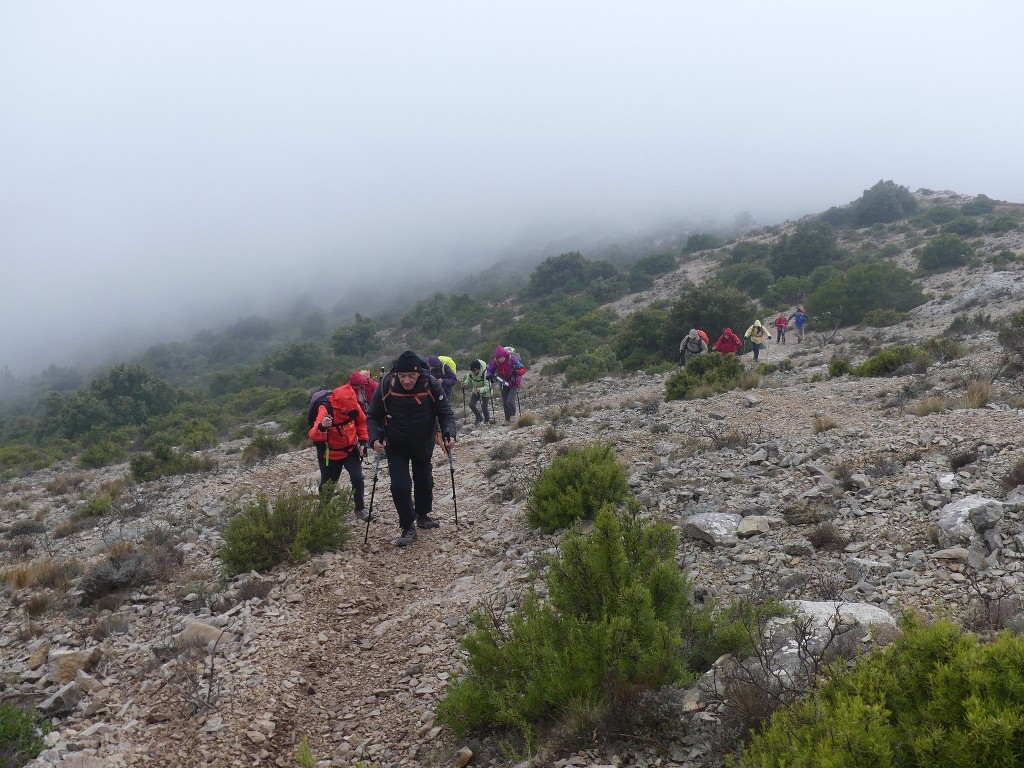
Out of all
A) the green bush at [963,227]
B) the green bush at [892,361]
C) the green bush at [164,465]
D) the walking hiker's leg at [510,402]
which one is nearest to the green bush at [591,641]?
the walking hiker's leg at [510,402]

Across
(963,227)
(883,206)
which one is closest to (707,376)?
(963,227)

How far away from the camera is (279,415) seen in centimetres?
2642

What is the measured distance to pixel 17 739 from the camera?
3.50m

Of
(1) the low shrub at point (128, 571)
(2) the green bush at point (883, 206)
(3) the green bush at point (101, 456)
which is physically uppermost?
(2) the green bush at point (883, 206)

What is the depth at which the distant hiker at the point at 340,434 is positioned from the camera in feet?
23.7

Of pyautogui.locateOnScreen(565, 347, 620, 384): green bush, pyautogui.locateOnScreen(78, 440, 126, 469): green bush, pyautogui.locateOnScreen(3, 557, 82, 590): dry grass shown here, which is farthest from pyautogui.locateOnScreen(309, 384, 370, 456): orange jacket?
Answer: pyautogui.locateOnScreen(78, 440, 126, 469): green bush

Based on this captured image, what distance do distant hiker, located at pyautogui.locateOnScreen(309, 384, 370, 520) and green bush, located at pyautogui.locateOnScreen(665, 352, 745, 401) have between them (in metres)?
8.13

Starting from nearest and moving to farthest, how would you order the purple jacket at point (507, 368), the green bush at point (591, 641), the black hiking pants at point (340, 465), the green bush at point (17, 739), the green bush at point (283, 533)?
the green bush at point (591, 641)
the green bush at point (17, 739)
the green bush at point (283, 533)
the black hiking pants at point (340, 465)
the purple jacket at point (507, 368)

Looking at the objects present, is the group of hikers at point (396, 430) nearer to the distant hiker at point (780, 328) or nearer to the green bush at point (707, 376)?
the green bush at point (707, 376)

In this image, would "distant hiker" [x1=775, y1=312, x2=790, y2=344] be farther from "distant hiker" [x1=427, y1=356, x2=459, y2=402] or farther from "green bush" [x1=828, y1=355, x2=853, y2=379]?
"distant hiker" [x1=427, y1=356, x2=459, y2=402]

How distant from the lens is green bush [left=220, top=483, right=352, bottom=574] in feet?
20.9

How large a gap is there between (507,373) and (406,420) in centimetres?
772

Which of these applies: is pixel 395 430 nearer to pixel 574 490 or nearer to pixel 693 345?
pixel 574 490

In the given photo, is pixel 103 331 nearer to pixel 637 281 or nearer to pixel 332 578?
pixel 637 281
